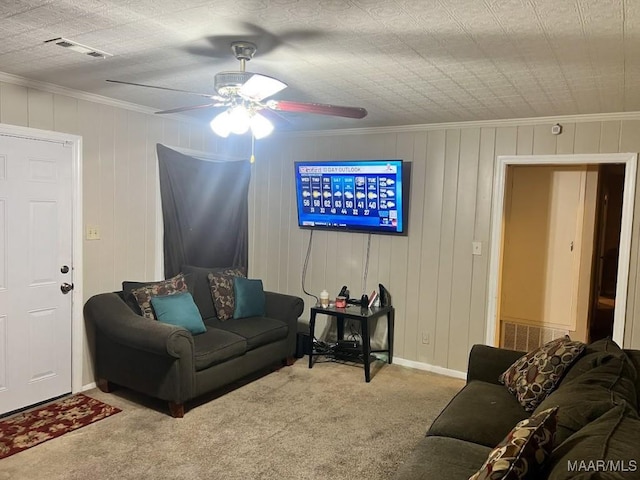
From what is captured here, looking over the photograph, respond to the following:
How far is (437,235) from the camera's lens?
455 centimetres

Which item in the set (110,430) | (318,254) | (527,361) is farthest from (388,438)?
(318,254)

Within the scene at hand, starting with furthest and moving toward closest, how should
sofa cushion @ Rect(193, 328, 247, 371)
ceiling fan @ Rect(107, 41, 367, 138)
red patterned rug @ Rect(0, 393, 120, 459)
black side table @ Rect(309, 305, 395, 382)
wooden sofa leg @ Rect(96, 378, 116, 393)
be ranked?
black side table @ Rect(309, 305, 395, 382), wooden sofa leg @ Rect(96, 378, 116, 393), sofa cushion @ Rect(193, 328, 247, 371), red patterned rug @ Rect(0, 393, 120, 459), ceiling fan @ Rect(107, 41, 367, 138)

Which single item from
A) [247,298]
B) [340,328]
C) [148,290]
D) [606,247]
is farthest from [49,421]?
[606,247]

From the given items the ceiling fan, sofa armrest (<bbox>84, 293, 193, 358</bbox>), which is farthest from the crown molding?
sofa armrest (<bbox>84, 293, 193, 358</bbox>)

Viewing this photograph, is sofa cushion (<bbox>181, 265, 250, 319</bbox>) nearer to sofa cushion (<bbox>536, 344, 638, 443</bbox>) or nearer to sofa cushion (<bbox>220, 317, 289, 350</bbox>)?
sofa cushion (<bbox>220, 317, 289, 350</bbox>)

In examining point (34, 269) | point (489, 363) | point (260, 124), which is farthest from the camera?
point (34, 269)

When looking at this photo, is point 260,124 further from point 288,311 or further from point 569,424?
point 288,311

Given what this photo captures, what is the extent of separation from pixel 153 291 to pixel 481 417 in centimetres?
262

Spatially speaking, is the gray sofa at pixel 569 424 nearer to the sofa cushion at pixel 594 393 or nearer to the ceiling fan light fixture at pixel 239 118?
the sofa cushion at pixel 594 393

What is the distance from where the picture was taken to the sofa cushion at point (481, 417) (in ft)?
7.50

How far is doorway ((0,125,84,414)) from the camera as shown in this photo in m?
3.38

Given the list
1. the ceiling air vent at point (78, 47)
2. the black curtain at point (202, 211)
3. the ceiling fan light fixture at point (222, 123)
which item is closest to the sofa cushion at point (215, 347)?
the black curtain at point (202, 211)

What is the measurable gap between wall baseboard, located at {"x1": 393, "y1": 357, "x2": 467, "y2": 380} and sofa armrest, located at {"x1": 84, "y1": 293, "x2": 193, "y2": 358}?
Answer: 221cm

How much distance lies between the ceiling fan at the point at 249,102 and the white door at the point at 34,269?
1348mm
